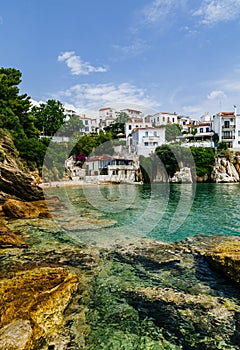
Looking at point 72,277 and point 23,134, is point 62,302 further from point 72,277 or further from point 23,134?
point 23,134

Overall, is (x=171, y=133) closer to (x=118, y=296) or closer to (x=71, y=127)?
(x=71, y=127)

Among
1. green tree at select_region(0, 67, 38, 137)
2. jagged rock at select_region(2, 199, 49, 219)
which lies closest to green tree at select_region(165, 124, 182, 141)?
green tree at select_region(0, 67, 38, 137)

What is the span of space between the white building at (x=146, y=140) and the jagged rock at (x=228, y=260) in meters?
47.5

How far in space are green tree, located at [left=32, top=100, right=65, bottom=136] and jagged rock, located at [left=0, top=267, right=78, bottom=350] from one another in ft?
187

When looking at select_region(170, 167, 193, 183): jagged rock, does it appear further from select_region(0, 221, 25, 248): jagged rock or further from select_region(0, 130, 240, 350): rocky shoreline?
select_region(0, 221, 25, 248): jagged rock

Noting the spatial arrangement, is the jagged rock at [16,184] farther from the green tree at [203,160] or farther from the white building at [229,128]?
the white building at [229,128]

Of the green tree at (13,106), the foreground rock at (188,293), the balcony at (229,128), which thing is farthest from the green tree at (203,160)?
the foreground rock at (188,293)

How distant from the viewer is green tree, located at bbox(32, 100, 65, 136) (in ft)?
189

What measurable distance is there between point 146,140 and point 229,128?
21.8 m

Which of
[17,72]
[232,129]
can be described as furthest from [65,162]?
[232,129]

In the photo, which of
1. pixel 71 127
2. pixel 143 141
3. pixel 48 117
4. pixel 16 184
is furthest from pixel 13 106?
pixel 143 141

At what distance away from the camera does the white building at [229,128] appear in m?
58.8

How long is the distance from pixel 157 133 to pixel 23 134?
32.7 metres

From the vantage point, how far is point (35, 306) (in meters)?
4.18
